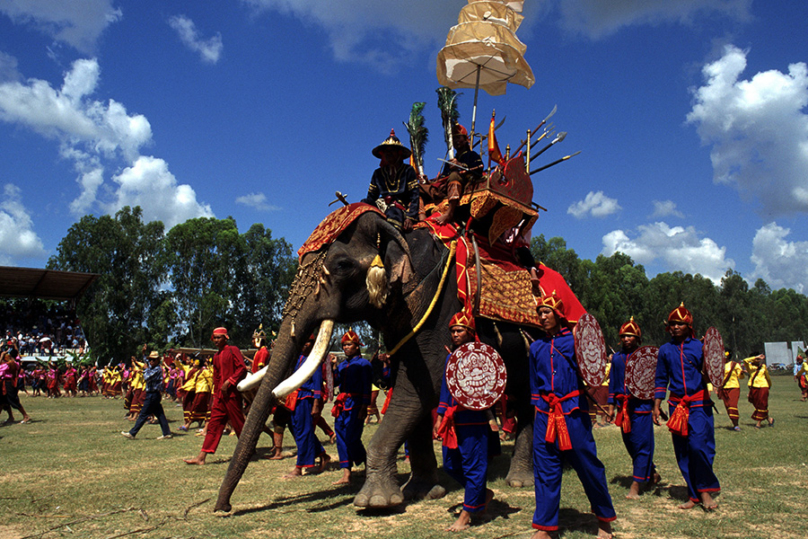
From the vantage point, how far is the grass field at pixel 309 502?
15.4 feet

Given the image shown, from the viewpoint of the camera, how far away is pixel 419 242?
6.12m

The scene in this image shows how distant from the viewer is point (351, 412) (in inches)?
278

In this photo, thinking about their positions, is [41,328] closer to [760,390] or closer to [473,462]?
[760,390]

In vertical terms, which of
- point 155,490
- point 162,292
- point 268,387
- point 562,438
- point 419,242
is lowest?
point 155,490

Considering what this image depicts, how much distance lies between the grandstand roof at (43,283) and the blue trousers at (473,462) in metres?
34.0

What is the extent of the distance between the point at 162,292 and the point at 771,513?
41560mm

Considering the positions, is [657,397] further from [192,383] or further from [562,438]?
[192,383]

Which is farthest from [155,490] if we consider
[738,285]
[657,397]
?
[738,285]

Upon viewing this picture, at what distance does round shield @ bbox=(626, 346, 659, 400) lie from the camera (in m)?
6.34

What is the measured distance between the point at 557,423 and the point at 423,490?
7.65ft

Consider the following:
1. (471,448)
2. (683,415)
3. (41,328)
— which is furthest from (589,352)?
(41,328)

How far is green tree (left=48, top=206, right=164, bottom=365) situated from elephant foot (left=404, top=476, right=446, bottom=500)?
37.5 m

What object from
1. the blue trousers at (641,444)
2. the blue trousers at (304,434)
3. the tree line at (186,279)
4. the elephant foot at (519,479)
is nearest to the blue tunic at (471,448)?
the elephant foot at (519,479)

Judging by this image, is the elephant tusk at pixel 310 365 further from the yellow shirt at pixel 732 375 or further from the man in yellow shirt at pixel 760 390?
the man in yellow shirt at pixel 760 390
